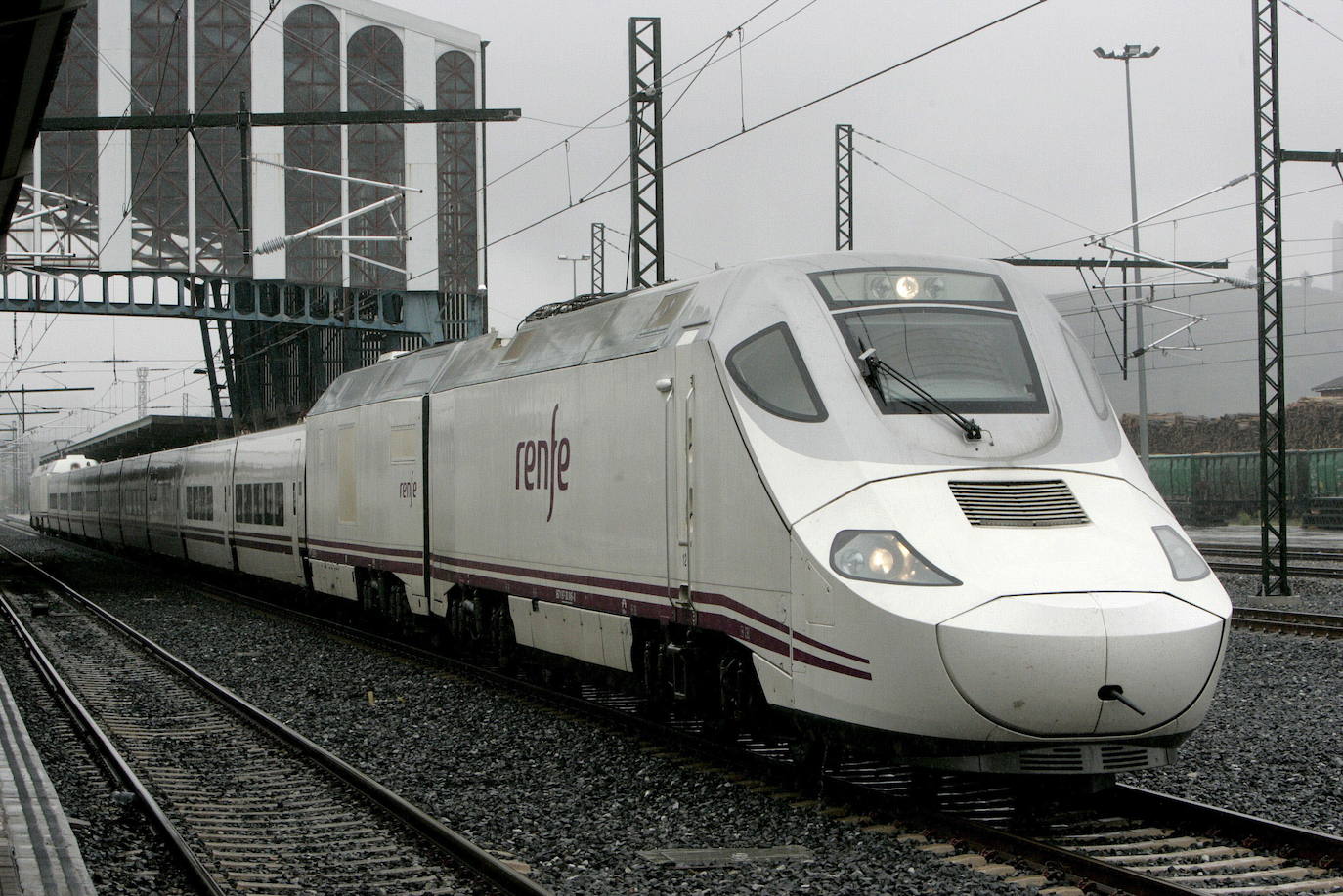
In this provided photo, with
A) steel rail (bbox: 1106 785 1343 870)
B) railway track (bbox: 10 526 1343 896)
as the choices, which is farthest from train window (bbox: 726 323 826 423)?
steel rail (bbox: 1106 785 1343 870)

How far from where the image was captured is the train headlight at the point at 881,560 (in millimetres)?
7000

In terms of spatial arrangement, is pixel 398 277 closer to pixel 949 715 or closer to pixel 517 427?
pixel 517 427

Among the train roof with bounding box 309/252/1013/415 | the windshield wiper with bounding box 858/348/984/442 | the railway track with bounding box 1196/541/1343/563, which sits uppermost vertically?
the train roof with bounding box 309/252/1013/415

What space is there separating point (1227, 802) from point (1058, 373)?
2611 mm

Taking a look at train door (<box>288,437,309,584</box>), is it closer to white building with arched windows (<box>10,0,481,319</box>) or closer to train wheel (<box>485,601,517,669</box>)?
train wheel (<box>485,601,517,669</box>)

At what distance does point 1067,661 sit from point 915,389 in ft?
6.32

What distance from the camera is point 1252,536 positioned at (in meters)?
37.7

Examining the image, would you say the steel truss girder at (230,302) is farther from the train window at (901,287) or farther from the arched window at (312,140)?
the train window at (901,287)

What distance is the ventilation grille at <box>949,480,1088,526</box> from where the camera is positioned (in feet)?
23.9

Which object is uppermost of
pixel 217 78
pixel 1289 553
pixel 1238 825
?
pixel 217 78

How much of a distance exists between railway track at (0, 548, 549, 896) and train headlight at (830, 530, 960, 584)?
7.42 ft

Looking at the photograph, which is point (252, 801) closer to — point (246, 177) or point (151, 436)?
point (246, 177)

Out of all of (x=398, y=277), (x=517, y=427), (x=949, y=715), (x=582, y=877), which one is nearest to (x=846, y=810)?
(x=949, y=715)

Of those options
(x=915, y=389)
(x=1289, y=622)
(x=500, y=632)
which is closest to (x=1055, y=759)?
(x=915, y=389)
